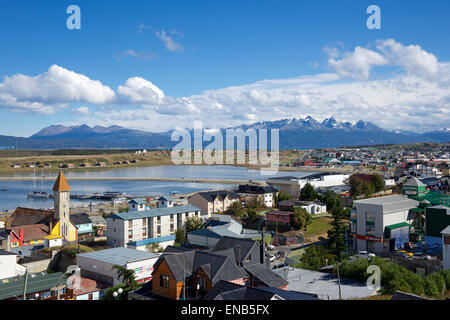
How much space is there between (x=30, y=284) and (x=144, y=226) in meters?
4.41

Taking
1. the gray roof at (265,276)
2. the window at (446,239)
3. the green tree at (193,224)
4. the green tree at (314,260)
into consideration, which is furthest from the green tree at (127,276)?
the window at (446,239)

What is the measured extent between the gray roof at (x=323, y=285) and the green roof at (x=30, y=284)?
3.53 m

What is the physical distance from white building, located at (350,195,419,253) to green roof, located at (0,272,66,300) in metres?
6.54

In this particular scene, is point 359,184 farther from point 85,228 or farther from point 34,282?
point 34,282

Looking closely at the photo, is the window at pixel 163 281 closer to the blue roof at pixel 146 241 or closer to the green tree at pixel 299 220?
the blue roof at pixel 146 241

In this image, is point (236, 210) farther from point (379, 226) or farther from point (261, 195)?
point (379, 226)

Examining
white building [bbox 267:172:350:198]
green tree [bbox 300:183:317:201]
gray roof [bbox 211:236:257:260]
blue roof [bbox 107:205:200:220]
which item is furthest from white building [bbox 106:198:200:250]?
white building [bbox 267:172:350:198]

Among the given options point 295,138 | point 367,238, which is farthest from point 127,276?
point 295,138

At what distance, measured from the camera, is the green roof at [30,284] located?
19.8ft

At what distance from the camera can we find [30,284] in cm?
626

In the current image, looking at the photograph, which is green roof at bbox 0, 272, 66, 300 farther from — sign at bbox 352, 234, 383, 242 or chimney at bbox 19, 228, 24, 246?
sign at bbox 352, 234, 383, 242
